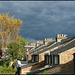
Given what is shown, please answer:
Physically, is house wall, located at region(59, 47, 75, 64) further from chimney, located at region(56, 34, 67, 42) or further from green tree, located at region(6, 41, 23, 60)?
green tree, located at region(6, 41, 23, 60)

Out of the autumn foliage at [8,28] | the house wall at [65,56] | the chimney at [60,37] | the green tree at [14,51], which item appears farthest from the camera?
the autumn foliage at [8,28]

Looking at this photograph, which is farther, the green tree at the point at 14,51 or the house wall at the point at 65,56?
the green tree at the point at 14,51

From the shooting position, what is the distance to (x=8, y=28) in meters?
69.9

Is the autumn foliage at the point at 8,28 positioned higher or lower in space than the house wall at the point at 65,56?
higher

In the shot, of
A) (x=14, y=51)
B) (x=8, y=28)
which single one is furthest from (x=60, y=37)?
(x=8, y=28)

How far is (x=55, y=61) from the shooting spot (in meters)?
A: 26.6

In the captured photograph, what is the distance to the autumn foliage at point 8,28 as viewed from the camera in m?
68.9

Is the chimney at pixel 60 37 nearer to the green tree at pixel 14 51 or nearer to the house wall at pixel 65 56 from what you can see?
the green tree at pixel 14 51

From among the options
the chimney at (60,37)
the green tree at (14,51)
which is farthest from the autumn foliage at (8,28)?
the chimney at (60,37)

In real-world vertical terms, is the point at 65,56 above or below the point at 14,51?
above

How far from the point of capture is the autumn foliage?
226 feet

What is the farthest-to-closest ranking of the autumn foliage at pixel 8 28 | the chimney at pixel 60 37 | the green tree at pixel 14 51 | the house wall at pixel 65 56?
the autumn foliage at pixel 8 28, the green tree at pixel 14 51, the chimney at pixel 60 37, the house wall at pixel 65 56

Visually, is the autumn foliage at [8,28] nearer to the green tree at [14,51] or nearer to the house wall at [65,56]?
the green tree at [14,51]

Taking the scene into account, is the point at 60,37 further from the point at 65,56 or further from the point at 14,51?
the point at 14,51
